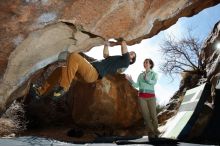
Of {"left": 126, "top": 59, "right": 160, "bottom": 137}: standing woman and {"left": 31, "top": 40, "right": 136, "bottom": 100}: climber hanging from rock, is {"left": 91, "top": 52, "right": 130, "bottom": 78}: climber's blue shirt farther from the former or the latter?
{"left": 126, "top": 59, "right": 160, "bottom": 137}: standing woman

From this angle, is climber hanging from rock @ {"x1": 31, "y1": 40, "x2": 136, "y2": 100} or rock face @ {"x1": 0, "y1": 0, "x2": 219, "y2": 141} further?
rock face @ {"x1": 0, "y1": 0, "x2": 219, "y2": 141}

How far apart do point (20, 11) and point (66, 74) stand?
153 cm

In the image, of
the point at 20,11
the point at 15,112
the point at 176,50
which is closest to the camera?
the point at 20,11

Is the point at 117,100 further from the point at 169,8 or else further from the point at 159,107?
the point at 169,8

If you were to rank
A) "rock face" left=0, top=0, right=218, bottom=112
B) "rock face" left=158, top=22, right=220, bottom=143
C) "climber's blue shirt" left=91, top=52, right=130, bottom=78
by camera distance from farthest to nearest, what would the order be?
"rock face" left=0, top=0, right=218, bottom=112 → "climber's blue shirt" left=91, top=52, right=130, bottom=78 → "rock face" left=158, top=22, right=220, bottom=143

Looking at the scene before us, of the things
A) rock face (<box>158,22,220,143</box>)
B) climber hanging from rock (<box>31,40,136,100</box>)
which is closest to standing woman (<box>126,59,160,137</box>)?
climber hanging from rock (<box>31,40,136,100</box>)

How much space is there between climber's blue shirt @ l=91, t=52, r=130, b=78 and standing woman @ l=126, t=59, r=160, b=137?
0.63 metres

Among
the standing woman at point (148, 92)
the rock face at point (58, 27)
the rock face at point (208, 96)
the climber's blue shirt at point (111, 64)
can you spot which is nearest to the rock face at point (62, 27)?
the rock face at point (58, 27)

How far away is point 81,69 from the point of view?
5.72m

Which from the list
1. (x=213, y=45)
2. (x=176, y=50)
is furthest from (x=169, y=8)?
(x=176, y=50)

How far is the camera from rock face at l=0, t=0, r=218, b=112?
6141 mm

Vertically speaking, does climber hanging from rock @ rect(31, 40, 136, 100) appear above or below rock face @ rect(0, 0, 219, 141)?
below

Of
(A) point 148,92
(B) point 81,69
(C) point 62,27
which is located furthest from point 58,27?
(A) point 148,92

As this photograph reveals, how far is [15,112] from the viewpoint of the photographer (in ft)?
41.2
